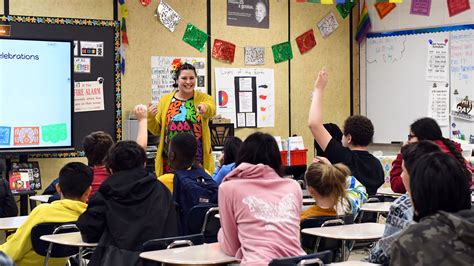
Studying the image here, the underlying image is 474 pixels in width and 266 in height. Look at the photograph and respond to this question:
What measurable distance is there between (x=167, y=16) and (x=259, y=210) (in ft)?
17.0

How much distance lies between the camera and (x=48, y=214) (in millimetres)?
3943

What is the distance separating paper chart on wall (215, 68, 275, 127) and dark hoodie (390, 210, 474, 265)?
6.41m

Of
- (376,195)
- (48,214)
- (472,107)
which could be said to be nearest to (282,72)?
(472,107)

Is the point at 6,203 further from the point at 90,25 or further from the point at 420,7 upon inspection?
the point at 420,7

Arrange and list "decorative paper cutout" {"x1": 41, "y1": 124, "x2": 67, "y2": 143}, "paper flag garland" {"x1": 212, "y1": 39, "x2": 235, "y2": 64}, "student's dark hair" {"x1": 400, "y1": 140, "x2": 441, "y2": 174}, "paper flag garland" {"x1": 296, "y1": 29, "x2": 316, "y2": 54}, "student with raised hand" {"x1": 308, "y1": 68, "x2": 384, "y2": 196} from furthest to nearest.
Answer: "paper flag garland" {"x1": 296, "y1": 29, "x2": 316, "y2": 54} → "paper flag garland" {"x1": 212, "y1": 39, "x2": 235, "y2": 64} → "decorative paper cutout" {"x1": 41, "y1": 124, "x2": 67, "y2": 143} → "student with raised hand" {"x1": 308, "y1": 68, "x2": 384, "y2": 196} → "student's dark hair" {"x1": 400, "y1": 140, "x2": 441, "y2": 174}

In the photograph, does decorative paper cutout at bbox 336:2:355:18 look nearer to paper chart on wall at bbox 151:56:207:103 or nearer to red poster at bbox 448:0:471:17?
red poster at bbox 448:0:471:17

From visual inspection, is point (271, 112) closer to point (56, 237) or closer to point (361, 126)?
point (361, 126)

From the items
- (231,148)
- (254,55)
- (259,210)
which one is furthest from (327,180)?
(254,55)

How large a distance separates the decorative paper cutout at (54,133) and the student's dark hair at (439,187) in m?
5.30

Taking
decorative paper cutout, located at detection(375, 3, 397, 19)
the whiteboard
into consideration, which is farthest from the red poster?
decorative paper cutout, located at detection(375, 3, 397, 19)

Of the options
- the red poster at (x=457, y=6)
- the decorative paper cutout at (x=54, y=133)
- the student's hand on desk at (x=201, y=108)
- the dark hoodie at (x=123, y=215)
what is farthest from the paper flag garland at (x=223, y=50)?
the dark hoodie at (x=123, y=215)

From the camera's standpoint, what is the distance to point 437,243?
2127 mm

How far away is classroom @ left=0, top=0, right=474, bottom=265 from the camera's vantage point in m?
3.26

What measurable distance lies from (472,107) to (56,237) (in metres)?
6.05
